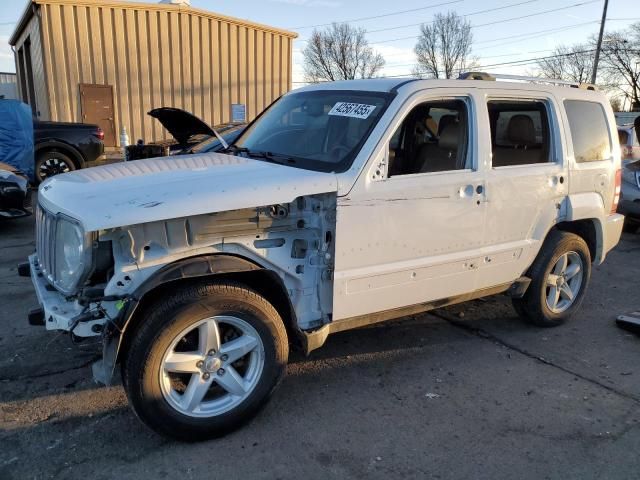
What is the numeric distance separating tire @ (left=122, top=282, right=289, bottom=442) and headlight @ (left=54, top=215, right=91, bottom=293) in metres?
0.41

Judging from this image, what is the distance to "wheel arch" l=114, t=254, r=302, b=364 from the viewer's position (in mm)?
2668

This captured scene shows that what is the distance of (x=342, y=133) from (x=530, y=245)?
1.85 m

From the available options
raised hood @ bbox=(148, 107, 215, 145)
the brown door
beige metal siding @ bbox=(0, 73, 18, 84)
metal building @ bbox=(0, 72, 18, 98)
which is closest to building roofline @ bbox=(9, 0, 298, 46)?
the brown door

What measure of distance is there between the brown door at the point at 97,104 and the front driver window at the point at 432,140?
13961 mm

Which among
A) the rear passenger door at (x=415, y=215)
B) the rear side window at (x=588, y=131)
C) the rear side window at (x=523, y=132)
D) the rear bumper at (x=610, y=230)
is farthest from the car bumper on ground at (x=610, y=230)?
the rear passenger door at (x=415, y=215)

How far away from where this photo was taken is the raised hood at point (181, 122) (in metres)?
4.32

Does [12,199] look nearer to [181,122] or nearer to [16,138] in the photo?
[16,138]

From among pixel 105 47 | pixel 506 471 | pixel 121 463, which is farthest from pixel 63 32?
pixel 506 471

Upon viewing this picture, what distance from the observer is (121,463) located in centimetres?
275

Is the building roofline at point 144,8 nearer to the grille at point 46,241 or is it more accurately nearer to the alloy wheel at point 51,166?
the alloy wheel at point 51,166

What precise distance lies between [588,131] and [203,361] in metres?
3.76

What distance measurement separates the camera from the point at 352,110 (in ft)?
11.7

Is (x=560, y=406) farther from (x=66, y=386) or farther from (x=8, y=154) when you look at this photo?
(x=8, y=154)

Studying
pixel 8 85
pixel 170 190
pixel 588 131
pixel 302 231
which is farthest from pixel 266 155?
pixel 8 85
